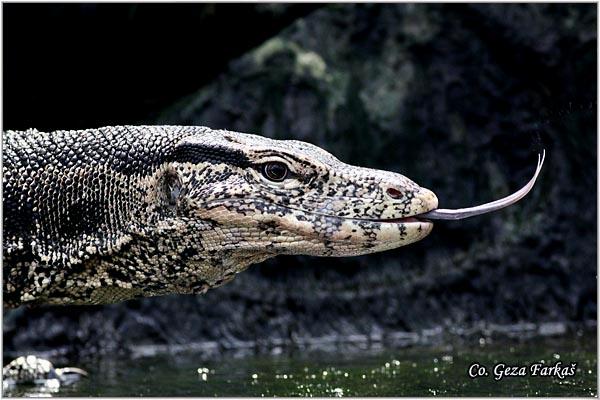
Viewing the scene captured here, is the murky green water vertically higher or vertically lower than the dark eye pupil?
lower

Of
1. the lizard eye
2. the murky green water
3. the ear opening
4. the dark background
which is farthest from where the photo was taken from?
the dark background

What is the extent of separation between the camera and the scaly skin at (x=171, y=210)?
18.2 ft

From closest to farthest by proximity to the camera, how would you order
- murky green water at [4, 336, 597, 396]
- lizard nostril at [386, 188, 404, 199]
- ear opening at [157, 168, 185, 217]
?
lizard nostril at [386, 188, 404, 199] → ear opening at [157, 168, 185, 217] → murky green water at [4, 336, 597, 396]

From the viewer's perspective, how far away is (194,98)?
35.1 ft

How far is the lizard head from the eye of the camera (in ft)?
18.1

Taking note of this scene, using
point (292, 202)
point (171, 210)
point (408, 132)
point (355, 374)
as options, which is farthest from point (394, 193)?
point (408, 132)

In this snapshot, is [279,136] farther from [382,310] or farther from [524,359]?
[524,359]

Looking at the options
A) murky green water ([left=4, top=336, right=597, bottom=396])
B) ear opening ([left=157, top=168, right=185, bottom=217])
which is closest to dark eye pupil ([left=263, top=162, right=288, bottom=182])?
ear opening ([left=157, top=168, right=185, bottom=217])

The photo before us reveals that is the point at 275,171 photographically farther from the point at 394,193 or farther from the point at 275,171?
the point at 394,193

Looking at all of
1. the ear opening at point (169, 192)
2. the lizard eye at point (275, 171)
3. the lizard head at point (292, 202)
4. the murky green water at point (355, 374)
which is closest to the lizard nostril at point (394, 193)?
the lizard head at point (292, 202)

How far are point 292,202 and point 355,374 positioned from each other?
7.99ft

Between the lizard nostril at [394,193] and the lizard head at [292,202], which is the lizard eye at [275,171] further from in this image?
the lizard nostril at [394,193]

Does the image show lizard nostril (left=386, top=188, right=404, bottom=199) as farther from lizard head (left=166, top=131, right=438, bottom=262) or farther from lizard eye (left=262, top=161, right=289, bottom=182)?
lizard eye (left=262, top=161, right=289, bottom=182)

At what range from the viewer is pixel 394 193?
5531mm
